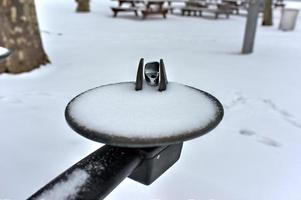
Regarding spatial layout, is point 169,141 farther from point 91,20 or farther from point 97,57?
point 91,20

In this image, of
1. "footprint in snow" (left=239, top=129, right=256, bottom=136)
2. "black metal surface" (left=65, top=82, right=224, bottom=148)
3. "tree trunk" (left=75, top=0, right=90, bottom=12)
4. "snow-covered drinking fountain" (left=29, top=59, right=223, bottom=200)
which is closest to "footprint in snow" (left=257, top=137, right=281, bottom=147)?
"footprint in snow" (left=239, top=129, right=256, bottom=136)

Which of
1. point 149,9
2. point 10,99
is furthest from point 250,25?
point 149,9

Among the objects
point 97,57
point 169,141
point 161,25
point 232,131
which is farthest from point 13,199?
point 161,25

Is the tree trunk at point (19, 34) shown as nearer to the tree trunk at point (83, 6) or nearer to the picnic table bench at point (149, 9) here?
the picnic table bench at point (149, 9)

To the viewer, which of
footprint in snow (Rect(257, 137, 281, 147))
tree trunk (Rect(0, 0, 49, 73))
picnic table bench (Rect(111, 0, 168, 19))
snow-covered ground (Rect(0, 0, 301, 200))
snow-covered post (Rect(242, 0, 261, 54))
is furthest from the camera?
picnic table bench (Rect(111, 0, 168, 19))

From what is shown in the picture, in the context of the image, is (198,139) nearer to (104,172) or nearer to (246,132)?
(246,132)

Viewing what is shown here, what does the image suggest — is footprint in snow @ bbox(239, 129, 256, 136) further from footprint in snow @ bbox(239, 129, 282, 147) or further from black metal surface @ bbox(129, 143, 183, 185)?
black metal surface @ bbox(129, 143, 183, 185)
